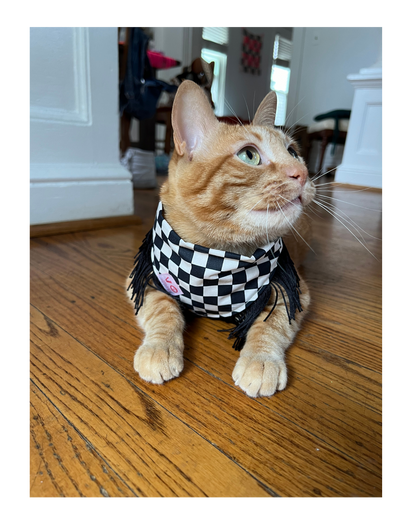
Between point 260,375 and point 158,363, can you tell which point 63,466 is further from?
point 260,375

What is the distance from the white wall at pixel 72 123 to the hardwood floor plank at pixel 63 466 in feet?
4.66

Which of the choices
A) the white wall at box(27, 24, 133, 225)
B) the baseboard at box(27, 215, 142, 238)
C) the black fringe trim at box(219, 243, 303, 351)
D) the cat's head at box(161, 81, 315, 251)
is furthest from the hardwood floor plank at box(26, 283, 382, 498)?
the white wall at box(27, 24, 133, 225)

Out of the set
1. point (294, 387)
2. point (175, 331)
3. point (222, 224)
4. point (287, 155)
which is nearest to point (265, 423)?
point (294, 387)

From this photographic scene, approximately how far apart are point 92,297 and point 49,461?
639 millimetres

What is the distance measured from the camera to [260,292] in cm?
86

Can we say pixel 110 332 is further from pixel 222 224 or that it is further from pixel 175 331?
pixel 222 224

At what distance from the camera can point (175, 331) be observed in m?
0.84

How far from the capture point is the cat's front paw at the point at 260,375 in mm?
696

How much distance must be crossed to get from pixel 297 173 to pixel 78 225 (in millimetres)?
1429

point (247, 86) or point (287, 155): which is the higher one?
point (247, 86)

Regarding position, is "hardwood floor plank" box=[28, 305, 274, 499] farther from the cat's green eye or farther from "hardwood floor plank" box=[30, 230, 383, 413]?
the cat's green eye

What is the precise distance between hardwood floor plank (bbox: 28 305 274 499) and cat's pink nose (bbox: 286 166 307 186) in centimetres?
54

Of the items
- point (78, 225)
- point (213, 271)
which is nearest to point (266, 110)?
point (213, 271)

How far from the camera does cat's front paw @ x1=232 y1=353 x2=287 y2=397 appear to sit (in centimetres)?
70
